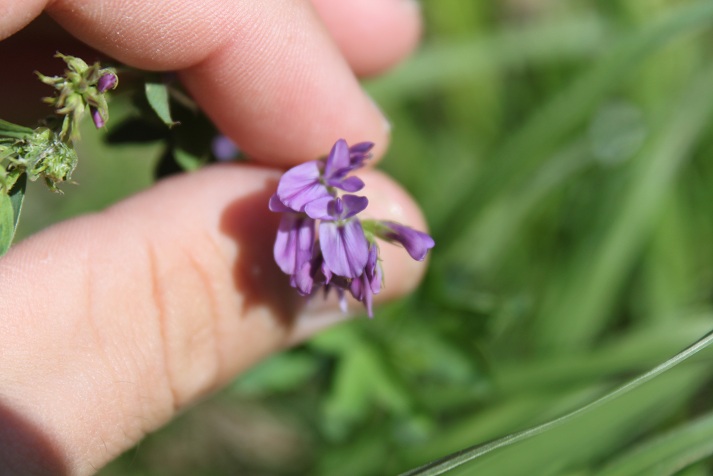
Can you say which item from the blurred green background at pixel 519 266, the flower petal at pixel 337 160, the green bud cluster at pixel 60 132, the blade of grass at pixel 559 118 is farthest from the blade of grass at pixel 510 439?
the blade of grass at pixel 559 118

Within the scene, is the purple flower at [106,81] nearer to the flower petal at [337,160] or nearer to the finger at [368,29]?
the flower petal at [337,160]

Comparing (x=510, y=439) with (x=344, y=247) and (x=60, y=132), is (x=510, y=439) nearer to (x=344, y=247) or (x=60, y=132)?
(x=344, y=247)

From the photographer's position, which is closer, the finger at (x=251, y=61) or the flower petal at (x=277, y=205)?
the finger at (x=251, y=61)

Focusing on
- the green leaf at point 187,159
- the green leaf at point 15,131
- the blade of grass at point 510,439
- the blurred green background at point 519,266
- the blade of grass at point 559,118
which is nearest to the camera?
the blade of grass at point 510,439

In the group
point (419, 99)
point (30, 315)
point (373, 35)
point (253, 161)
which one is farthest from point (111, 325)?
point (419, 99)

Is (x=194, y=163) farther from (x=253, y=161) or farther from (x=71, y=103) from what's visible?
(x=71, y=103)

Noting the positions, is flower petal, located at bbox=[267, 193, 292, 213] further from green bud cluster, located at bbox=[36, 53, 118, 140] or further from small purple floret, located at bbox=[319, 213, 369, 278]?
green bud cluster, located at bbox=[36, 53, 118, 140]
